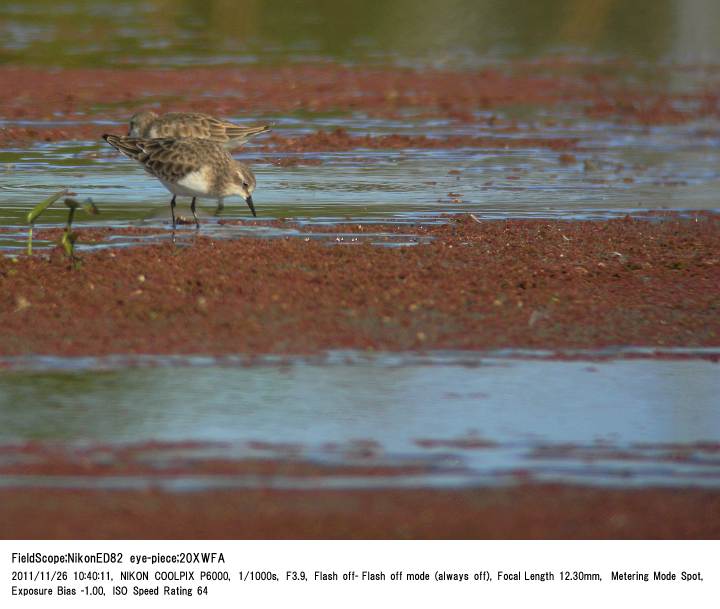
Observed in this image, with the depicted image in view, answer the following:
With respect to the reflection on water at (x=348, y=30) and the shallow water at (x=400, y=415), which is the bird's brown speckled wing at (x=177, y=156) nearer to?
the shallow water at (x=400, y=415)

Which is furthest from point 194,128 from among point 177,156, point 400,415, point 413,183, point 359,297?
point 400,415

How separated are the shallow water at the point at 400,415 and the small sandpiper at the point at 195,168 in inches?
178

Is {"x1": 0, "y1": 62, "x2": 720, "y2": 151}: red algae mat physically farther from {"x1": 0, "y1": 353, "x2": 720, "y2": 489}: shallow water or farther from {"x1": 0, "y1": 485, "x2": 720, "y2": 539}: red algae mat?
{"x1": 0, "y1": 485, "x2": 720, "y2": 539}: red algae mat

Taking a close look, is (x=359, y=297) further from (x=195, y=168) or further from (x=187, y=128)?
(x=187, y=128)

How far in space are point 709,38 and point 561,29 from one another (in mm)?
4051

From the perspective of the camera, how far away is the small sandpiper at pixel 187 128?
50.7ft

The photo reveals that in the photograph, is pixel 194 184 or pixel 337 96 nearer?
pixel 194 184

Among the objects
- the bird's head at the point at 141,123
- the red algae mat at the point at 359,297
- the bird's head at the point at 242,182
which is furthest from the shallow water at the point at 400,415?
the bird's head at the point at 141,123

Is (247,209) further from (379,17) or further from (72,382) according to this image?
(379,17)

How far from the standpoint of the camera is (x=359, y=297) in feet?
33.7

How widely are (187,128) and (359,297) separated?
5.84 m

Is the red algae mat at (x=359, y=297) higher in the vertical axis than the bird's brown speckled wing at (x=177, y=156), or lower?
lower

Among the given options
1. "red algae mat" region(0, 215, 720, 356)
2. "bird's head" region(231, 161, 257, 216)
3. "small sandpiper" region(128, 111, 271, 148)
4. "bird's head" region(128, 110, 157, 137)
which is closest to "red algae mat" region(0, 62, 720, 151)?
"small sandpiper" region(128, 111, 271, 148)

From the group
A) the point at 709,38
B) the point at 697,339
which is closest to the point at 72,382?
the point at 697,339
